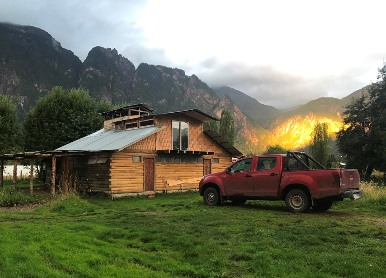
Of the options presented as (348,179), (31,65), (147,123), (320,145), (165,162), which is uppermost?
(31,65)

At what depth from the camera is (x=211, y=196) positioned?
1541 centimetres

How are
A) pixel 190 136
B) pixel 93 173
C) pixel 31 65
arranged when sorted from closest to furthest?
1. pixel 93 173
2. pixel 190 136
3. pixel 31 65

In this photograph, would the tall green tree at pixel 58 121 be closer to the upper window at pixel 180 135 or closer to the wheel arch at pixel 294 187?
the upper window at pixel 180 135

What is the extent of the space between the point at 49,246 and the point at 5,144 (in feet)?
125

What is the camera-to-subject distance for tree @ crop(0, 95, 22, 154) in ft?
133

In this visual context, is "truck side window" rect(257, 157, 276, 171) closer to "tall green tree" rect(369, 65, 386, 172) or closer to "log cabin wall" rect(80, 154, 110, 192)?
"log cabin wall" rect(80, 154, 110, 192)

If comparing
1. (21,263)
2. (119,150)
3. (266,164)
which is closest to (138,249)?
(21,263)

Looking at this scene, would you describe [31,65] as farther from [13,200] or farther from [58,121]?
[13,200]

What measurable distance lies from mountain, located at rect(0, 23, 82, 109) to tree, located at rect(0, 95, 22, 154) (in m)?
99.8

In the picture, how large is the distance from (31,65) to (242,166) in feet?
585

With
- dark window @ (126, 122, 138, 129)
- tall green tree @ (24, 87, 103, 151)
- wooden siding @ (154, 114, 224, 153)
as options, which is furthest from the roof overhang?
tall green tree @ (24, 87, 103, 151)

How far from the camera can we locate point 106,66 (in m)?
191

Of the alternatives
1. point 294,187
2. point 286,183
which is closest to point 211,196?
point 286,183

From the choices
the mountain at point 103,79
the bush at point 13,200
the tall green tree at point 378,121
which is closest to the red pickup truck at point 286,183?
the bush at point 13,200
